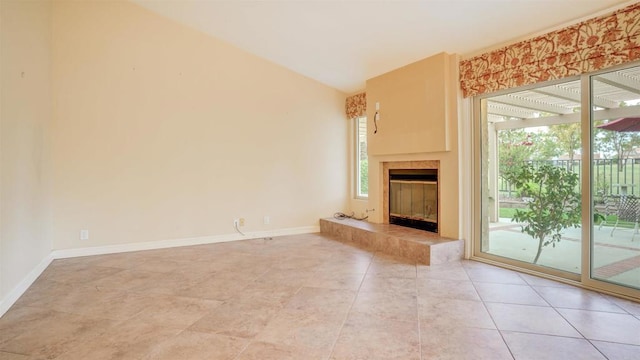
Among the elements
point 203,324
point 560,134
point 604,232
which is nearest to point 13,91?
point 203,324

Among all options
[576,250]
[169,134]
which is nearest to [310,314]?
[576,250]

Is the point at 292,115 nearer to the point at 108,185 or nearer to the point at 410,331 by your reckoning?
the point at 108,185

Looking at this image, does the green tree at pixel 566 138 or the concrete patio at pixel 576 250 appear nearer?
the concrete patio at pixel 576 250

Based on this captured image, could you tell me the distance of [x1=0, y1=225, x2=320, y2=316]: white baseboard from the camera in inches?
105

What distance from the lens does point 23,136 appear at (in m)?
2.95

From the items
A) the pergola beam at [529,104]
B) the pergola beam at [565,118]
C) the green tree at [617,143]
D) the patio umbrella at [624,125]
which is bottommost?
the green tree at [617,143]

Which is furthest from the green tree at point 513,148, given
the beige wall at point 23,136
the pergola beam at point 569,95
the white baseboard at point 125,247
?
the beige wall at point 23,136

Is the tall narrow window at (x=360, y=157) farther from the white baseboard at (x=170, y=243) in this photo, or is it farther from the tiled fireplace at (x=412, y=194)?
the white baseboard at (x=170, y=243)

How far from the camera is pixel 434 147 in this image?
3912 mm

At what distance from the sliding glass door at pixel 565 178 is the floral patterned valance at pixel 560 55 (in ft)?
0.64

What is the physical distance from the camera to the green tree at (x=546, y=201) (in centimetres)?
303

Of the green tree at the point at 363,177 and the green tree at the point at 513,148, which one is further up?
the green tree at the point at 513,148

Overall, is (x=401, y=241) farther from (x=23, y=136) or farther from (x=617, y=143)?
(x=23, y=136)

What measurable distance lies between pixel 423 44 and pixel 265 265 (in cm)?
306
